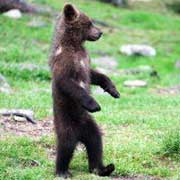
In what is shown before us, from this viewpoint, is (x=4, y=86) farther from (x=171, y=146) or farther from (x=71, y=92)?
(x=71, y=92)

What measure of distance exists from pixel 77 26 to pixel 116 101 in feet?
19.3

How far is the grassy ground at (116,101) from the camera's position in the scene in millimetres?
7871

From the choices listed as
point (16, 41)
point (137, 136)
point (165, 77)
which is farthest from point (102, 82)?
point (16, 41)

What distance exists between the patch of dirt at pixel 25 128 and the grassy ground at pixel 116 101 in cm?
35

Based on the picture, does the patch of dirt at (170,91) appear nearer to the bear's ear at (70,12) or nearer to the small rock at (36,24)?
the small rock at (36,24)

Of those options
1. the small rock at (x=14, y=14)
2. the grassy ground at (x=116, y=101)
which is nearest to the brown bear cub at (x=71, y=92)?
the grassy ground at (x=116, y=101)

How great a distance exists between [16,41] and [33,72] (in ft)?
13.6

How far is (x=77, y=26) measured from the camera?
749 cm

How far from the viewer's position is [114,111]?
11875 mm

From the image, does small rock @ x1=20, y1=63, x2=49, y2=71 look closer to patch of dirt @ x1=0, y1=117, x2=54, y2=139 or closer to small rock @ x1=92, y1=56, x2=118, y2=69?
small rock @ x1=92, y1=56, x2=118, y2=69

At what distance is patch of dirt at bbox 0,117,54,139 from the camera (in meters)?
9.51

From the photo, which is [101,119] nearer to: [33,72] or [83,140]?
[83,140]

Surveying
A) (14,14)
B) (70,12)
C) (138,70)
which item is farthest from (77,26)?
(14,14)

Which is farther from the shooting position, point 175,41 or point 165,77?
point 175,41
